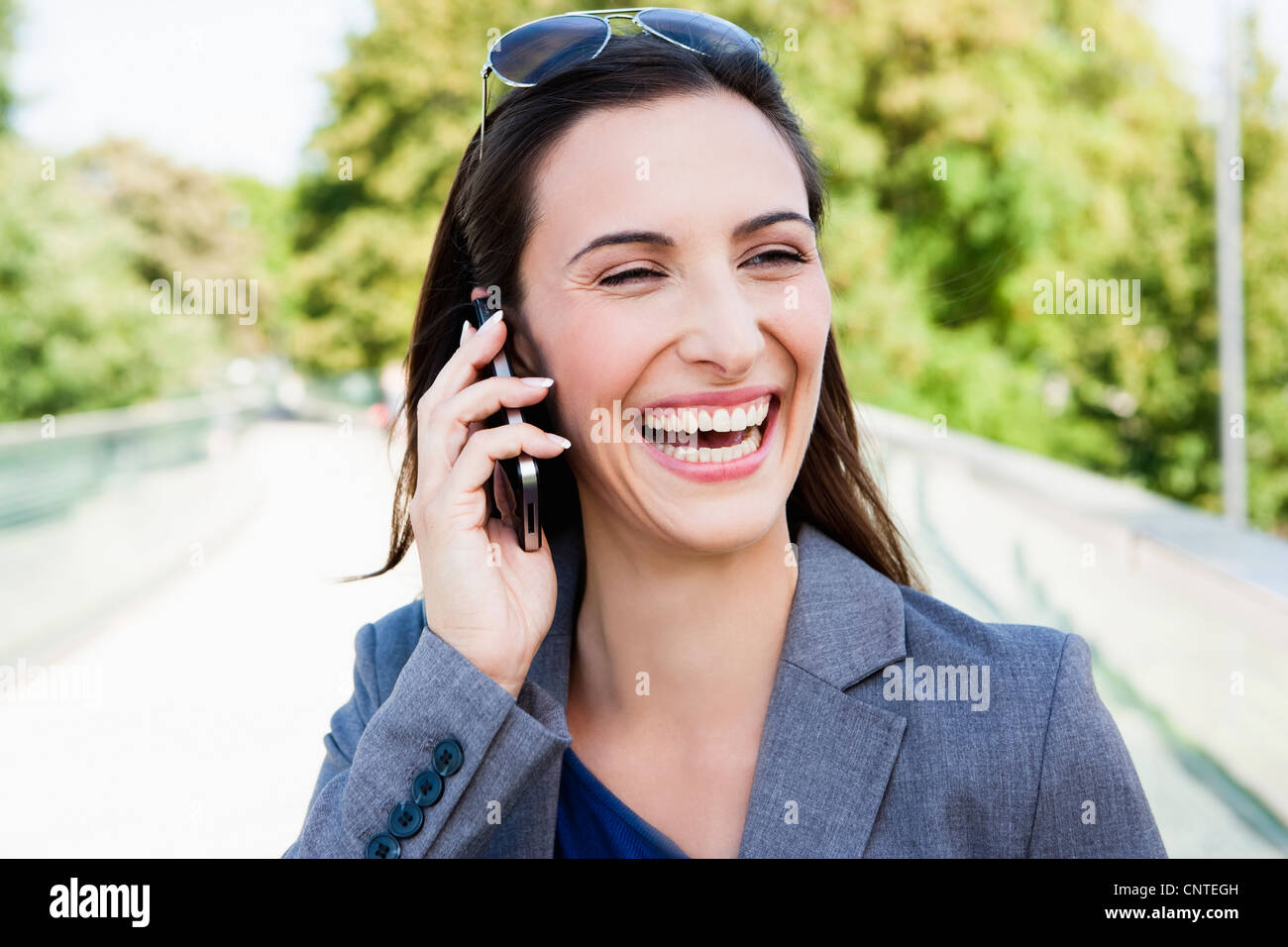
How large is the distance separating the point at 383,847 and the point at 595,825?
39 centimetres

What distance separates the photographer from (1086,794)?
61.4 inches

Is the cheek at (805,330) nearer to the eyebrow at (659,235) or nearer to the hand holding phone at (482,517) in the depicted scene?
the eyebrow at (659,235)

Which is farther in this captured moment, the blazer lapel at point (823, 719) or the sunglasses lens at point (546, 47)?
the sunglasses lens at point (546, 47)

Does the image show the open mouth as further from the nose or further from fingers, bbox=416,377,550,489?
fingers, bbox=416,377,550,489

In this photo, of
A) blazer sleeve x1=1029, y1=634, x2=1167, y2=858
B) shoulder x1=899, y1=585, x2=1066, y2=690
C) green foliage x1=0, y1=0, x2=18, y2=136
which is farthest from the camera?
green foliage x1=0, y1=0, x2=18, y2=136

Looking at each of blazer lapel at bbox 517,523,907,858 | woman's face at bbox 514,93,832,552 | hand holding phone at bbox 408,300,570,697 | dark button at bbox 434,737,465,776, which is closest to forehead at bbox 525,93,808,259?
woman's face at bbox 514,93,832,552

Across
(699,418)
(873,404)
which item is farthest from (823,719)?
(873,404)

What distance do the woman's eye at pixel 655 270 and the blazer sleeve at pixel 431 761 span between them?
0.58 m

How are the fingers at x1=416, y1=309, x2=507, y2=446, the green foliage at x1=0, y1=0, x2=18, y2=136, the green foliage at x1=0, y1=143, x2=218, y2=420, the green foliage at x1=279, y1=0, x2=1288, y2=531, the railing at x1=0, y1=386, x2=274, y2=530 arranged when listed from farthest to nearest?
1. the green foliage at x1=0, y1=0, x2=18, y2=136
2. the green foliage at x1=0, y1=143, x2=218, y2=420
3. the green foliage at x1=279, y1=0, x2=1288, y2=531
4. the railing at x1=0, y1=386, x2=274, y2=530
5. the fingers at x1=416, y1=309, x2=507, y2=446

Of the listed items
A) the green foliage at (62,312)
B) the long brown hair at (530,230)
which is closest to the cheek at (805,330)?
the long brown hair at (530,230)

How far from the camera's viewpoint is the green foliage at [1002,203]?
14.3m

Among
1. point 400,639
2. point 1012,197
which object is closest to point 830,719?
point 400,639

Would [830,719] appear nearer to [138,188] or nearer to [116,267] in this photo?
[116,267]

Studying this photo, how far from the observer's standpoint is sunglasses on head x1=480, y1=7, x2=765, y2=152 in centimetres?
191
